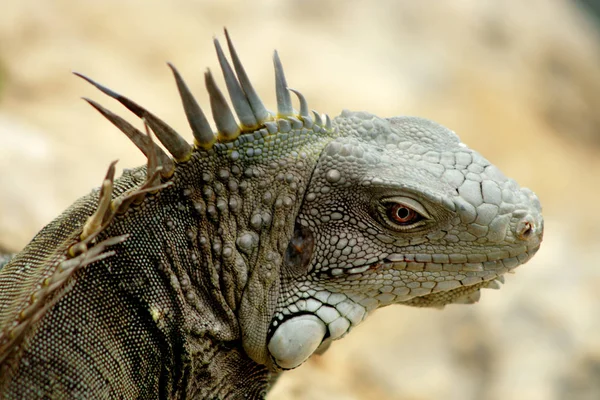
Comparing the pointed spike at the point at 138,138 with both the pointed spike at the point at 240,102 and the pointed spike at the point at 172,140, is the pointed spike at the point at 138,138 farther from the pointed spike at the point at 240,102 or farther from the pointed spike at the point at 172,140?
the pointed spike at the point at 240,102

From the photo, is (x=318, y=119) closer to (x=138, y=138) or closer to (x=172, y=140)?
(x=172, y=140)

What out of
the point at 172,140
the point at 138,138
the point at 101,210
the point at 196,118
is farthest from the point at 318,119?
the point at 101,210

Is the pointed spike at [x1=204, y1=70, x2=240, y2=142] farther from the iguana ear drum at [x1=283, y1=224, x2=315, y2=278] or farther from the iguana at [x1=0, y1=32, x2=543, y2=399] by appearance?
the iguana ear drum at [x1=283, y1=224, x2=315, y2=278]

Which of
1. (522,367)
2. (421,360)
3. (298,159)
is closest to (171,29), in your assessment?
(421,360)

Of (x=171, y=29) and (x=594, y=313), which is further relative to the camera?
(x=171, y=29)

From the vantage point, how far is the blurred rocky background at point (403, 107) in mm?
7961

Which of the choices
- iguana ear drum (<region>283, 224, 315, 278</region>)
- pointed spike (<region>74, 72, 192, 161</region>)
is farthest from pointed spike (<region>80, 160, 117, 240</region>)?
iguana ear drum (<region>283, 224, 315, 278</region>)

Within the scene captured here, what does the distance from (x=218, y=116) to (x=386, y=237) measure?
117 cm

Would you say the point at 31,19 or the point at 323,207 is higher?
the point at 31,19

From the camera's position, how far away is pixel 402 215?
150 inches

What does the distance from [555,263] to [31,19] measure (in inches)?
374

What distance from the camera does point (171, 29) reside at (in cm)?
1259

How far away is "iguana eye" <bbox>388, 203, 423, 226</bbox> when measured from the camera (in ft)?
12.5

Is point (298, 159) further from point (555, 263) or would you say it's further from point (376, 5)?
point (376, 5)
